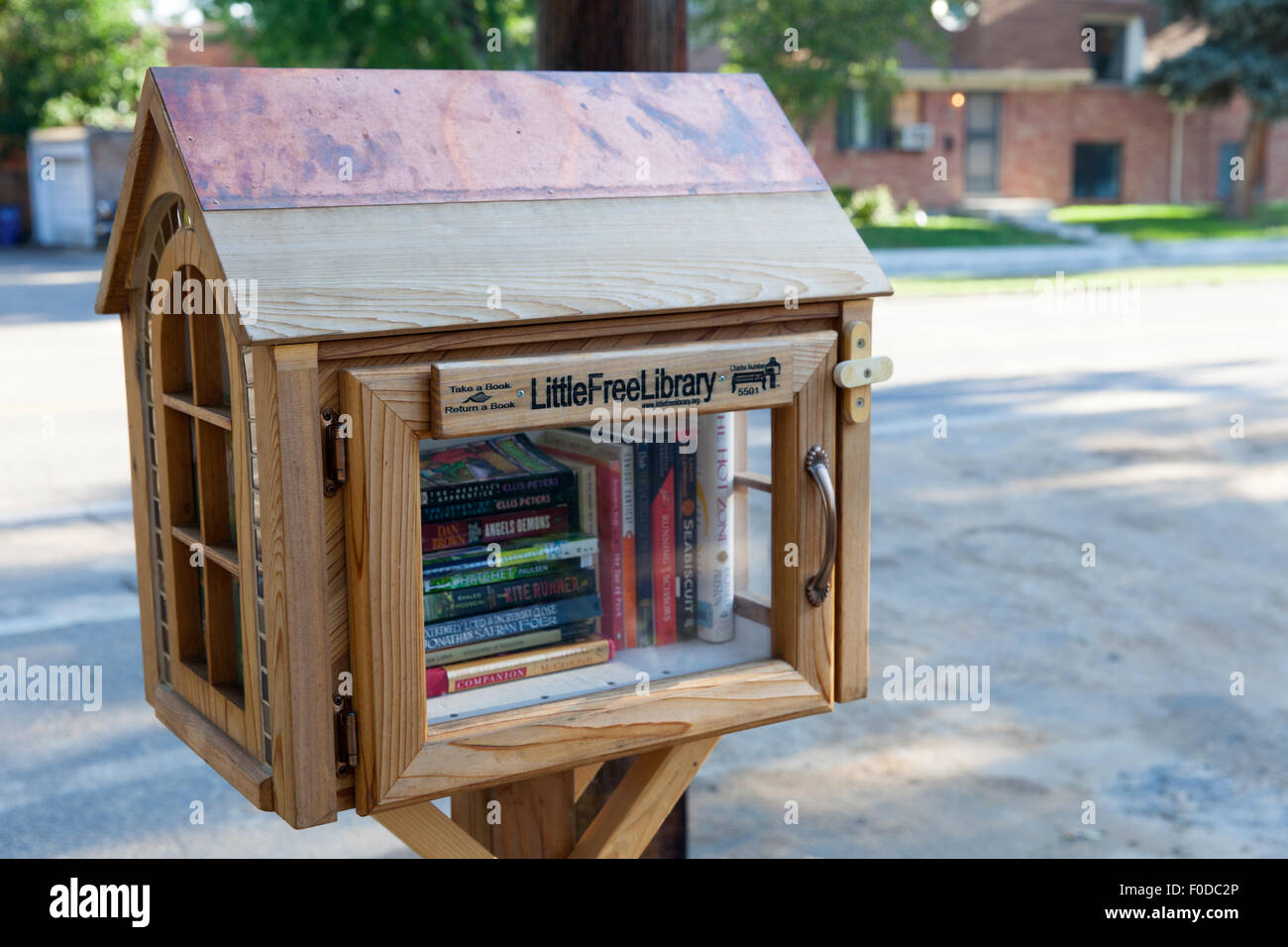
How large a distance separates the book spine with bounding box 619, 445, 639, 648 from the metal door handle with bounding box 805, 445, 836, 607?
26 cm

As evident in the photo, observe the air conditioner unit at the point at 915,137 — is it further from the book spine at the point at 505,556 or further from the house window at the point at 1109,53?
the book spine at the point at 505,556

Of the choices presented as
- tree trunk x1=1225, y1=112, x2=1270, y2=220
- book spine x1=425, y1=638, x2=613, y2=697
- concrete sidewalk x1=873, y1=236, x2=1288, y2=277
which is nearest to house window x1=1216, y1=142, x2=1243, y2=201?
tree trunk x1=1225, y1=112, x2=1270, y2=220

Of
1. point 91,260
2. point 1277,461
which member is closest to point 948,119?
point 91,260

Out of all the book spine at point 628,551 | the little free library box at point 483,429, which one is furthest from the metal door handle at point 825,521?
the book spine at point 628,551

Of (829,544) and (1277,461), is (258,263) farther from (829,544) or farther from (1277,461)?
(1277,461)

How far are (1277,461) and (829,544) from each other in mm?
6929

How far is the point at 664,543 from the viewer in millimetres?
2117

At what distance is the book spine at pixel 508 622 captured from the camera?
1.94 m

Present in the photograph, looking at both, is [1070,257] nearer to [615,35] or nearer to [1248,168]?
[1248,168]

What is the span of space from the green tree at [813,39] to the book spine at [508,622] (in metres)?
21.0

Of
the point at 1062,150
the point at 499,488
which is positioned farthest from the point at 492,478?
the point at 1062,150

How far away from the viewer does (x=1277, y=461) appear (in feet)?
26.5

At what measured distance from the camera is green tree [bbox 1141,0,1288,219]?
24.8 metres

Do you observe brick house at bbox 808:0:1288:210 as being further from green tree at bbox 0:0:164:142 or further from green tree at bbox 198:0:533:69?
green tree at bbox 0:0:164:142
